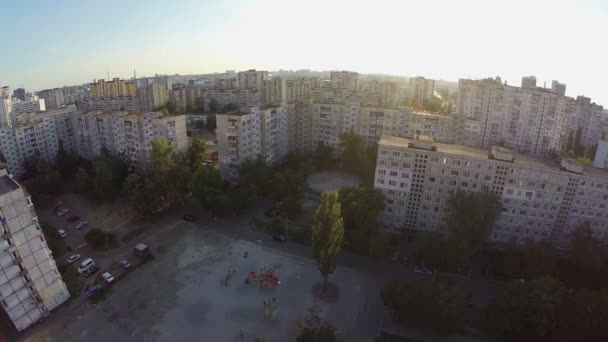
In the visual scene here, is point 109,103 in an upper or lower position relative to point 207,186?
upper

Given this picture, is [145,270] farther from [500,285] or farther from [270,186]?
[500,285]

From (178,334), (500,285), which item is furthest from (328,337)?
(500,285)

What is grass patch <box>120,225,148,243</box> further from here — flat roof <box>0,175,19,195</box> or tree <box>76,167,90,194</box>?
tree <box>76,167,90,194</box>

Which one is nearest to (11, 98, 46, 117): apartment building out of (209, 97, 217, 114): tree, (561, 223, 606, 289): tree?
(209, 97, 217, 114): tree

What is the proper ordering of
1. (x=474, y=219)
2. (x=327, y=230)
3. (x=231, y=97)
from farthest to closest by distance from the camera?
(x=231, y=97) < (x=474, y=219) < (x=327, y=230)

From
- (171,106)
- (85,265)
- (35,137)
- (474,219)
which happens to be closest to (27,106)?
(171,106)

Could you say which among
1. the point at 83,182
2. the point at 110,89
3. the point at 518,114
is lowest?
the point at 83,182

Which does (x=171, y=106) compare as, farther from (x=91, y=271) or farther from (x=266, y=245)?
(x=266, y=245)

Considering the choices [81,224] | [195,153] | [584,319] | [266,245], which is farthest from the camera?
[195,153]
